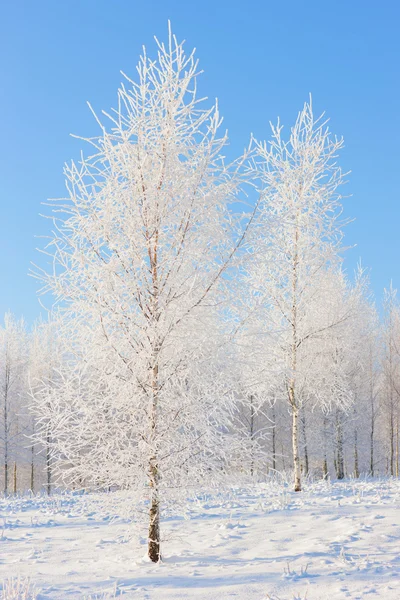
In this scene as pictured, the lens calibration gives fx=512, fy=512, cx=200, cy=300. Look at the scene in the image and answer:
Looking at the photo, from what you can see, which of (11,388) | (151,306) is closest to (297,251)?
(151,306)

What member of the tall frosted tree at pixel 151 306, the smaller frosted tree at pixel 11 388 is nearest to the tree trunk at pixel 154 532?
the tall frosted tree at pixel 151 306

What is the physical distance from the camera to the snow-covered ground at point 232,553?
18.3 ft

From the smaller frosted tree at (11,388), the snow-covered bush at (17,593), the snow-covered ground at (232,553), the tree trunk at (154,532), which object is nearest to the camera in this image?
the snow-covered bush at (17,593)

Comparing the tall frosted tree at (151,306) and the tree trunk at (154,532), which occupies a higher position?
the tall frosted tree at (151,306)

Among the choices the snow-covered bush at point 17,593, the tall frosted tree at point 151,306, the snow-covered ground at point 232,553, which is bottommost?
the snow-covered ground at point 232,553

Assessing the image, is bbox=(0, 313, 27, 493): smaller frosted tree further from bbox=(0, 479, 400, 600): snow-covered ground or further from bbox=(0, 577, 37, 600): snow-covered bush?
bbox=(0, 577, 37, 600): snow-covered bush

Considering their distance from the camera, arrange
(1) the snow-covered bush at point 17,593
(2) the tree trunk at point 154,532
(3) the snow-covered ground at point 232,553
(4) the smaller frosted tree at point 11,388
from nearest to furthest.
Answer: (1) the snow-covered bush at point 17,593, (3) the snow-covered ground at point 232,553, (2) the tree trunk at point 154,532, (4) the smaller frosted tree at point 11,388

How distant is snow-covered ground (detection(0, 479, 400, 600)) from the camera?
5.59m

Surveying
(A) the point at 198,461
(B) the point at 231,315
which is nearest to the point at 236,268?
(B) the point at 231,315

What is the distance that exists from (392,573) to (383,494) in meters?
5.22

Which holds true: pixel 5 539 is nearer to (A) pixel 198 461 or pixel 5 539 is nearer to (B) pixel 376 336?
(A) pixel 198 461

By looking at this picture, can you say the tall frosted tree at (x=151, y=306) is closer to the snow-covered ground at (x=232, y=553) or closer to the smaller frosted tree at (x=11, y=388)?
the snow-covered ground at (x=232, y=553)

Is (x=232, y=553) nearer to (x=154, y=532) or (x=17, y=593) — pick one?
(x=154, y=532)

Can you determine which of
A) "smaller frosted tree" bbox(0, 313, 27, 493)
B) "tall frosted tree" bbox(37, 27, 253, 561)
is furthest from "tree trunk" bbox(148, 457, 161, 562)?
"smaller frosted tree" bbox(0, 313, 27, 493)
